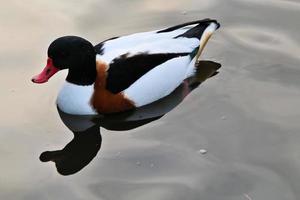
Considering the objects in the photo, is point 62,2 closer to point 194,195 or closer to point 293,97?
point 293,97

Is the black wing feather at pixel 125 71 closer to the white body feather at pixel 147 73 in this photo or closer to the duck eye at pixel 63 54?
the white body feather at pixel 147 73

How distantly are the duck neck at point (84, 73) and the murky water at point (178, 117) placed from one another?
29 centimetres

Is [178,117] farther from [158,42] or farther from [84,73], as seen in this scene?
[84,73]

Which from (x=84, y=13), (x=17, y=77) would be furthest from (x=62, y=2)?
(x=17, y=77)

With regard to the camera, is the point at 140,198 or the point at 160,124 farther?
the point at 160,124

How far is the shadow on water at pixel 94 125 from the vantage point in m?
5.09

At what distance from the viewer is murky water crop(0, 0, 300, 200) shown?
4801 mm

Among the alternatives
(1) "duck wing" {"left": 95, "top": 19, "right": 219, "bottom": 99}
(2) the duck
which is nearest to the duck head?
(2) the duck

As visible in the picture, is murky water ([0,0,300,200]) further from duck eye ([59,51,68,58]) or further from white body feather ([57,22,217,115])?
duck eye ([59,51,68,58])

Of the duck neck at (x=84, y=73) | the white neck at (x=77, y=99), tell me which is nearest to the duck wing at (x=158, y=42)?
the duck neck at (x=84, y=73)

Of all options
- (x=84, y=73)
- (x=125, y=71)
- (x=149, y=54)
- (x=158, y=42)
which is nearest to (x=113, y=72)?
(x=125, y=71)

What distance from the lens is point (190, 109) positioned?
5.52 m

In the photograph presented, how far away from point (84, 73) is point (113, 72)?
0.22 metres

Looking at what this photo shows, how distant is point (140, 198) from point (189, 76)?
152 centimetres
